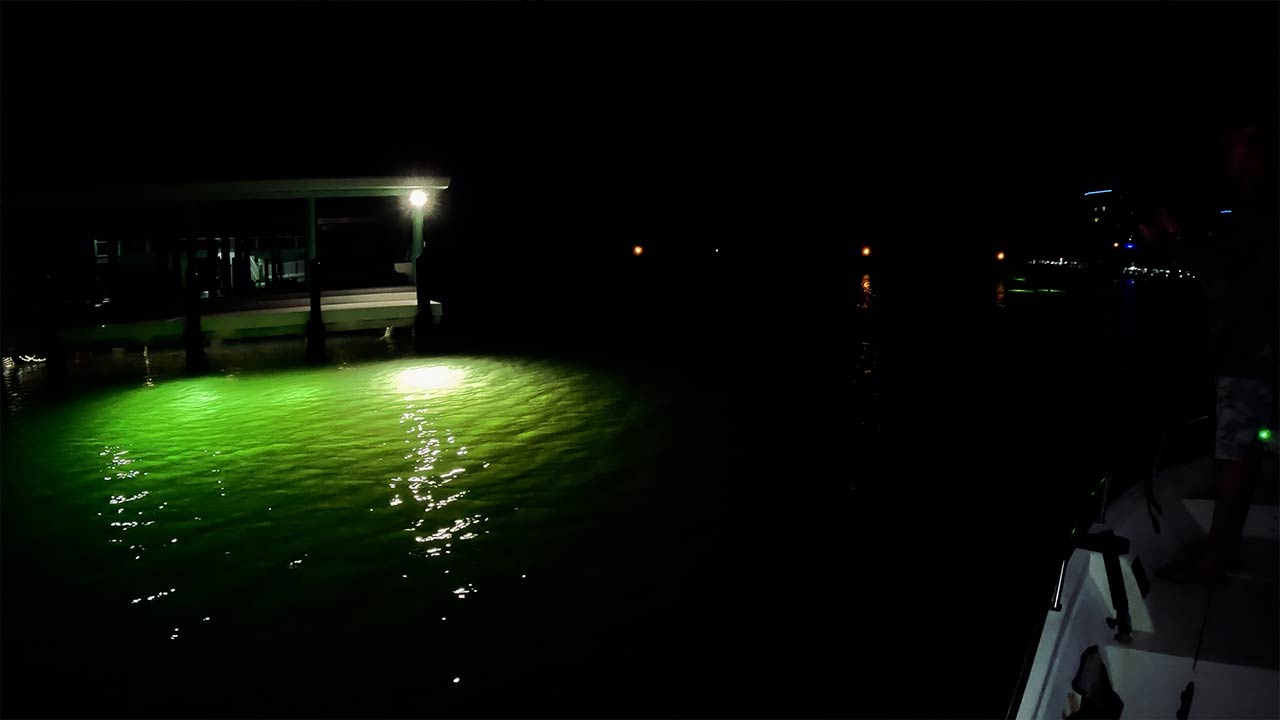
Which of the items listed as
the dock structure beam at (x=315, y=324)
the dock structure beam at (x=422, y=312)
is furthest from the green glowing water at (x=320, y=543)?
the dock structure beam at (x=422, y=312)

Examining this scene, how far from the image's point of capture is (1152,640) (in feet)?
10.3

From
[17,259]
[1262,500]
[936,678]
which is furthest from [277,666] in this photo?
[17,259]

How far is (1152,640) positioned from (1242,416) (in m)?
1.33

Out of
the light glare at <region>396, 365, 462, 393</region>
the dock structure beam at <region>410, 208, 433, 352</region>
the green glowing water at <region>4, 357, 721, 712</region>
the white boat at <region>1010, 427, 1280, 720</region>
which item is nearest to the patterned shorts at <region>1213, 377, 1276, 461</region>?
the white boat at <region>1010, 427, 1280, 720</region>

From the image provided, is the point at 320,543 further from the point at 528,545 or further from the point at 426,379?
the point at 426,379

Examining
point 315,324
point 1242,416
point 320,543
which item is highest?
point 1242,416

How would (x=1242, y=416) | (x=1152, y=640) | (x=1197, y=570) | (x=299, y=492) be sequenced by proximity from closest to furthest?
(x=1152, y=640)
(x=1197, y=570)
(x=1242, y=416)
(x=299, y=492)

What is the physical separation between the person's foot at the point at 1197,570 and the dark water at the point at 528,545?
5.17ft

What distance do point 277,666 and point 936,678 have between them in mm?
4388

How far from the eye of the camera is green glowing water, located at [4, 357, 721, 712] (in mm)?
4715

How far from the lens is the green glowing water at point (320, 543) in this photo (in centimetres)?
471

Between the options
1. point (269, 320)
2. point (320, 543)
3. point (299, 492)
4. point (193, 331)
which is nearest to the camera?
point (320, 543)

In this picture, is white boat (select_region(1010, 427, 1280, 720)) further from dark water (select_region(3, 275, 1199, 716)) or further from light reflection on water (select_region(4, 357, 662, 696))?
light reflection on water (select_region(4, 357, 662, 696))

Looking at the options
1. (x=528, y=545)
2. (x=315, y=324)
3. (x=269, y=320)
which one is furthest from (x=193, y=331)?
(x=528, y=545)
